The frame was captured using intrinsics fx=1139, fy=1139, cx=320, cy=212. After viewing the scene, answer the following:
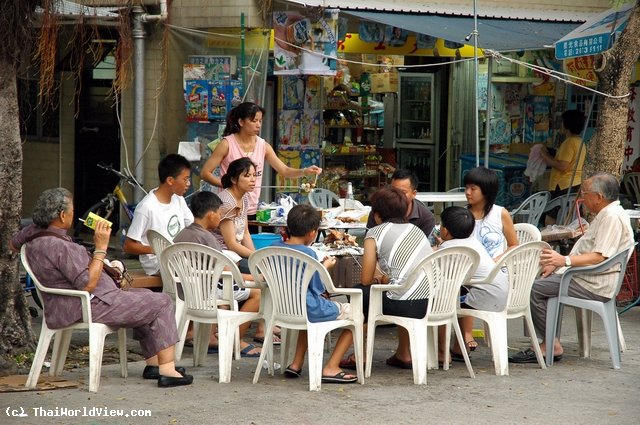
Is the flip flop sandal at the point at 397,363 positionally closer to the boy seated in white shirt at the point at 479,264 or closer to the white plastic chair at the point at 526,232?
the boy seated in white shirt at the point at 479,264

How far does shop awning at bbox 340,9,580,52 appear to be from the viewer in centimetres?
1170

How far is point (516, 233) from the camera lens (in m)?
8.91

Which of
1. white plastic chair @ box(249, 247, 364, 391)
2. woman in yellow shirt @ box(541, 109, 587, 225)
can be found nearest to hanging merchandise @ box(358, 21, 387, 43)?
woman in yellow shirt @ box(541, 109, 587, 225)

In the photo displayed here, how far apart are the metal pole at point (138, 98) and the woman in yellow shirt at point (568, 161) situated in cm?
476

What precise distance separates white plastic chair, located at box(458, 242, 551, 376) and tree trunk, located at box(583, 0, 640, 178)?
2.90 meters

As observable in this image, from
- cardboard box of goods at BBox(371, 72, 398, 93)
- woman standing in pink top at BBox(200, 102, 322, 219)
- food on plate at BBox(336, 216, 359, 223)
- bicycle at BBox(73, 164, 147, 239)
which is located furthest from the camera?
cardboard box of goods at BBox(371, 72, 398, 93)

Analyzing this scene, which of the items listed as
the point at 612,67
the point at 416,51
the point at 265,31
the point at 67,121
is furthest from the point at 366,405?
the point at 67,121

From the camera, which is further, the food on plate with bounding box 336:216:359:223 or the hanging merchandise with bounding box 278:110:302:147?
the hanging merchandise with bounding box 278:110:302:147

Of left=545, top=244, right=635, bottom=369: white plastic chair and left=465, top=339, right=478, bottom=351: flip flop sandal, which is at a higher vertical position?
left=545, top=244, right=635, bottom=369: white plastic chair

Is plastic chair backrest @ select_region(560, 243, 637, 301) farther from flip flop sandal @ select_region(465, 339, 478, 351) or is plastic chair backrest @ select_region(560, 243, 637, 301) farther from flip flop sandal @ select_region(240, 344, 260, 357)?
flip flop sandal @ select_region(240, 344, 260, 357)

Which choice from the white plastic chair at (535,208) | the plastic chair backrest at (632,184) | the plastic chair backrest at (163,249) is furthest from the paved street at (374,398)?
the plastic chair backrest at (632,184)

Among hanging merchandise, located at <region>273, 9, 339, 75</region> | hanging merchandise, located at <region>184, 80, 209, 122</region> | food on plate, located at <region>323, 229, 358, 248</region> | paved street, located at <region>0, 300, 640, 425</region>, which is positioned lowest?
paved street, located at <region>0, 300, 640, 425</region>

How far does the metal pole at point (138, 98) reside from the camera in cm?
1277

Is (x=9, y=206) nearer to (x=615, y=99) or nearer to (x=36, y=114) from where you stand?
(x=615, y=99)
